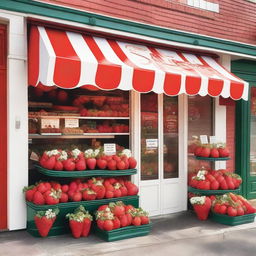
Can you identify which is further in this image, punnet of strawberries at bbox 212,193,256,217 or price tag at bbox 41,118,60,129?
punnet of strawberries at bbox 212,193,256,217

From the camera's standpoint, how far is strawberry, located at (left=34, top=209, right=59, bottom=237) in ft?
18.7

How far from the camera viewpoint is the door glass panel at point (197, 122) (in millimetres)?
8297

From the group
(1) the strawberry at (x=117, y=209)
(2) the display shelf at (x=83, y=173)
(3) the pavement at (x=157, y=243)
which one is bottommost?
(3) the pavement at (x=157, y=243)

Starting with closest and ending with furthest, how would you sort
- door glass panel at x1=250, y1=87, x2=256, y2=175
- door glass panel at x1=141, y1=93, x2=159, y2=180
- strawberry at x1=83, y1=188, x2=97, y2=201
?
strawberry at x1=83, y1=188, x2=97, y2=201 < door glass panel at x1=141, y1=93, x2=159, y2=180 < door glass panel at x1=250, y1=87, x2=256, y2=175

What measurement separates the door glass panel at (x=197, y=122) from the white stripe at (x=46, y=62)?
3772mm

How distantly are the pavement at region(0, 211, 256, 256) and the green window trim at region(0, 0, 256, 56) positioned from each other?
365cm

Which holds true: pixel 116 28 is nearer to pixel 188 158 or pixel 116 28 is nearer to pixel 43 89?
pixel 43 89

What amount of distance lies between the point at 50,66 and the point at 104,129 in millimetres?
2300

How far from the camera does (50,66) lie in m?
5.37

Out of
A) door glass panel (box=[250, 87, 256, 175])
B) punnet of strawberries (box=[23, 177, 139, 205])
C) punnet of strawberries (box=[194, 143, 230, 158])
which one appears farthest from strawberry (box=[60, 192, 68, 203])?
door glass panel (box=[250, 87, 256, 175])

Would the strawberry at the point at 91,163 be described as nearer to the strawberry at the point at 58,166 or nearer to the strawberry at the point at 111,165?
the strawberry at the point at 111,165

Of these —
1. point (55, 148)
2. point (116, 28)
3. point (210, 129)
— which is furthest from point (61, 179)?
point (210, 129)

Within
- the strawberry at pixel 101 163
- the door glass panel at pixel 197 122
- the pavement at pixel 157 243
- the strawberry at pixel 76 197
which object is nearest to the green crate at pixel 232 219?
the pavement at pixel 157 243

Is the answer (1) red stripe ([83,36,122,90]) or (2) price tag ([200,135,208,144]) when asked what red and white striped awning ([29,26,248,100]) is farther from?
(2) price tag ([200,135,208,144])
